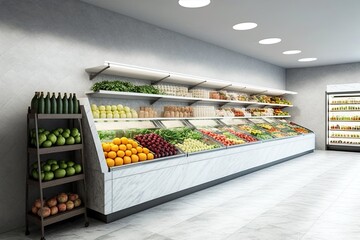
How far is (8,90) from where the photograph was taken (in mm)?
3535

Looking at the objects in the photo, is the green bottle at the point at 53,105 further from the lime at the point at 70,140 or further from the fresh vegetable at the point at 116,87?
the fresh vegetable at the point at 116,87

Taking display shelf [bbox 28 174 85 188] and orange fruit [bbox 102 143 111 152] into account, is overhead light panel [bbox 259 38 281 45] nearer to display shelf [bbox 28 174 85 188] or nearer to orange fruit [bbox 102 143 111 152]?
orange fruit [bbox 102 143 111 152]

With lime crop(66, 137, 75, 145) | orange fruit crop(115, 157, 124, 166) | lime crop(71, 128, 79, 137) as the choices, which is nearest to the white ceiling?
lime crop(71, 128, 79, 137)

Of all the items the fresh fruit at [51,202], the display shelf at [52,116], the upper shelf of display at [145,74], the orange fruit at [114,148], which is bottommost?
the fresh fruit at [51,202]

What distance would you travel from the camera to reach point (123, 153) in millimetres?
3852

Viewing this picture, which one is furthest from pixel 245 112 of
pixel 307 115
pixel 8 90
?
pixel 8 90

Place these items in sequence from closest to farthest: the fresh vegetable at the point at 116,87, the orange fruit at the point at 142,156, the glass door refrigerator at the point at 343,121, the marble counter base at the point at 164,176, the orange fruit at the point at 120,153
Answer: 1. the marble counter base at the point at 164,176
2. the orange fruit at the point at 120,153
3. the orange fruit at the point at 142,156
4. the fresh vegetable at the point at 116,87
5. the glass door refrigerator at the point at 343,121

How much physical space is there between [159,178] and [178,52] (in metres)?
3.12

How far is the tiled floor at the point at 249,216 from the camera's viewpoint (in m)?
3.21

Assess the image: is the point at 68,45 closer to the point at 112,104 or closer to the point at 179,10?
the point at 112,104

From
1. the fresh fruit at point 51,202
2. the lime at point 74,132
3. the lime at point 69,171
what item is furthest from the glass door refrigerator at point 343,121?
the fresh fruit at point 51,202

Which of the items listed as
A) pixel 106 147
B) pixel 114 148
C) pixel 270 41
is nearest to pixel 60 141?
pixel 106 147

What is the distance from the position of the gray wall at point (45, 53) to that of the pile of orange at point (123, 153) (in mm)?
1076

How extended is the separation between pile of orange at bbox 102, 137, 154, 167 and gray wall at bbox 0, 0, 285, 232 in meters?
1.08
